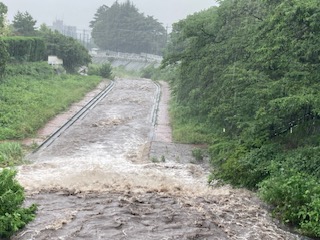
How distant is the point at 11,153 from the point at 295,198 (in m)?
7.24

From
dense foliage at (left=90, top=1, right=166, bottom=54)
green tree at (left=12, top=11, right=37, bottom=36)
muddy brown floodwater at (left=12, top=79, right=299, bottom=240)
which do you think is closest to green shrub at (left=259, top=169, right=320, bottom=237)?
muddy brown floodwater at (left=12, top=79, right=299, bottom=240)

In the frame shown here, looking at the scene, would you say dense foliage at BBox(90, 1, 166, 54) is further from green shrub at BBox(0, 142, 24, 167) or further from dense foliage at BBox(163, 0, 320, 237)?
green shrub at BBox(0, 142, 24, 167)

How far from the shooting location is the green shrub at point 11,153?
458 inches

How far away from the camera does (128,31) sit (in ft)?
235

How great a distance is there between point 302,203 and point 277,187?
1.69 ft

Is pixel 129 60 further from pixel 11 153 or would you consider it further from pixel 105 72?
pixel 11 153

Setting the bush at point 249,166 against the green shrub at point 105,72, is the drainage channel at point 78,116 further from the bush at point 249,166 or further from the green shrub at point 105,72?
the green shrub at point 105,72

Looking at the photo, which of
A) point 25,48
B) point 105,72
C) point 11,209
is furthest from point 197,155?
point 105,72

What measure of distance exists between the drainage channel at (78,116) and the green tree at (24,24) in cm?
1210

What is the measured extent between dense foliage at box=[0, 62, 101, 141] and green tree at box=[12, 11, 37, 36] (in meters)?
9.89

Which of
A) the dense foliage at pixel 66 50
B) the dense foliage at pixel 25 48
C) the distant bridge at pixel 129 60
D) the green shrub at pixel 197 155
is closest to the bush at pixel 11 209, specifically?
the green shrub at pixel 197 155

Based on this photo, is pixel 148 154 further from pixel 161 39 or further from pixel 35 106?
pixel 161 39

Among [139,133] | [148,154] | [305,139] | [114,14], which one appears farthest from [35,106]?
[114,14]

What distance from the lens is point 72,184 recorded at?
10078 mm
